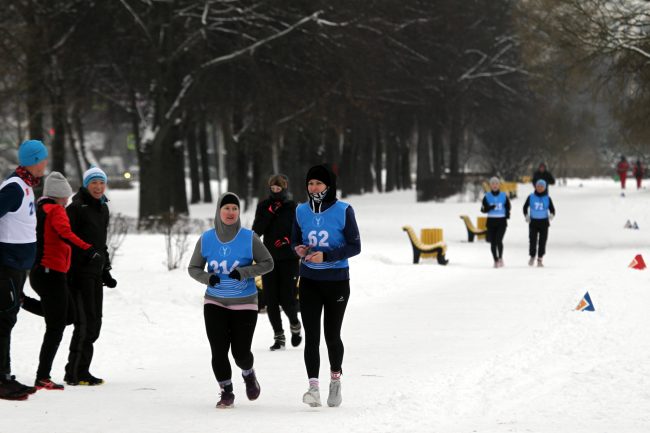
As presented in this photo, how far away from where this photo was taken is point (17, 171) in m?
8.33

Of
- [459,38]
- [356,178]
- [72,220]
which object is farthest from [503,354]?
[356,178]

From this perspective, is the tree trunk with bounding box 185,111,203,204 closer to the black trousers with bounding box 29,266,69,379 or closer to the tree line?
the tree line

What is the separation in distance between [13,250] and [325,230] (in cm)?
231

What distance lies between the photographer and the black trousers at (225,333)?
802cm

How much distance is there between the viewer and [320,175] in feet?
26.8

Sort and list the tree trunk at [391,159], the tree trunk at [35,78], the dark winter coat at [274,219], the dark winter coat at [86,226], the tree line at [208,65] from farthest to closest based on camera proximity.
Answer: the tree trunk at [391,159]
the tree line at [208,65]
the tree trunk at [35,78]
the dark winter coat at [274,219]
the dark winter coat at [86,226]

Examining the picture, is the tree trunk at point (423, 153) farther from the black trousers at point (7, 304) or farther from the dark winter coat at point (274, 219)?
the black trousers at point (7, 304)

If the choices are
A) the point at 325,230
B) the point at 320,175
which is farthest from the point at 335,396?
the point at 320,175

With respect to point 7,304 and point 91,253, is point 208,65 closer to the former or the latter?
point 91,253

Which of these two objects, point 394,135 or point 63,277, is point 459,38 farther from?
point 63,277

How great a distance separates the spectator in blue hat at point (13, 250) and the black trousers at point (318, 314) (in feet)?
6.82

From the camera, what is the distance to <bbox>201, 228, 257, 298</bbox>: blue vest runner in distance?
799cm

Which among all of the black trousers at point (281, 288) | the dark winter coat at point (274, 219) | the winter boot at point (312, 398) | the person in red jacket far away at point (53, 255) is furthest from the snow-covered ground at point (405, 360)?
the dark winter coat at point (274, 219)

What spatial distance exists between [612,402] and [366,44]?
23.7 meters
